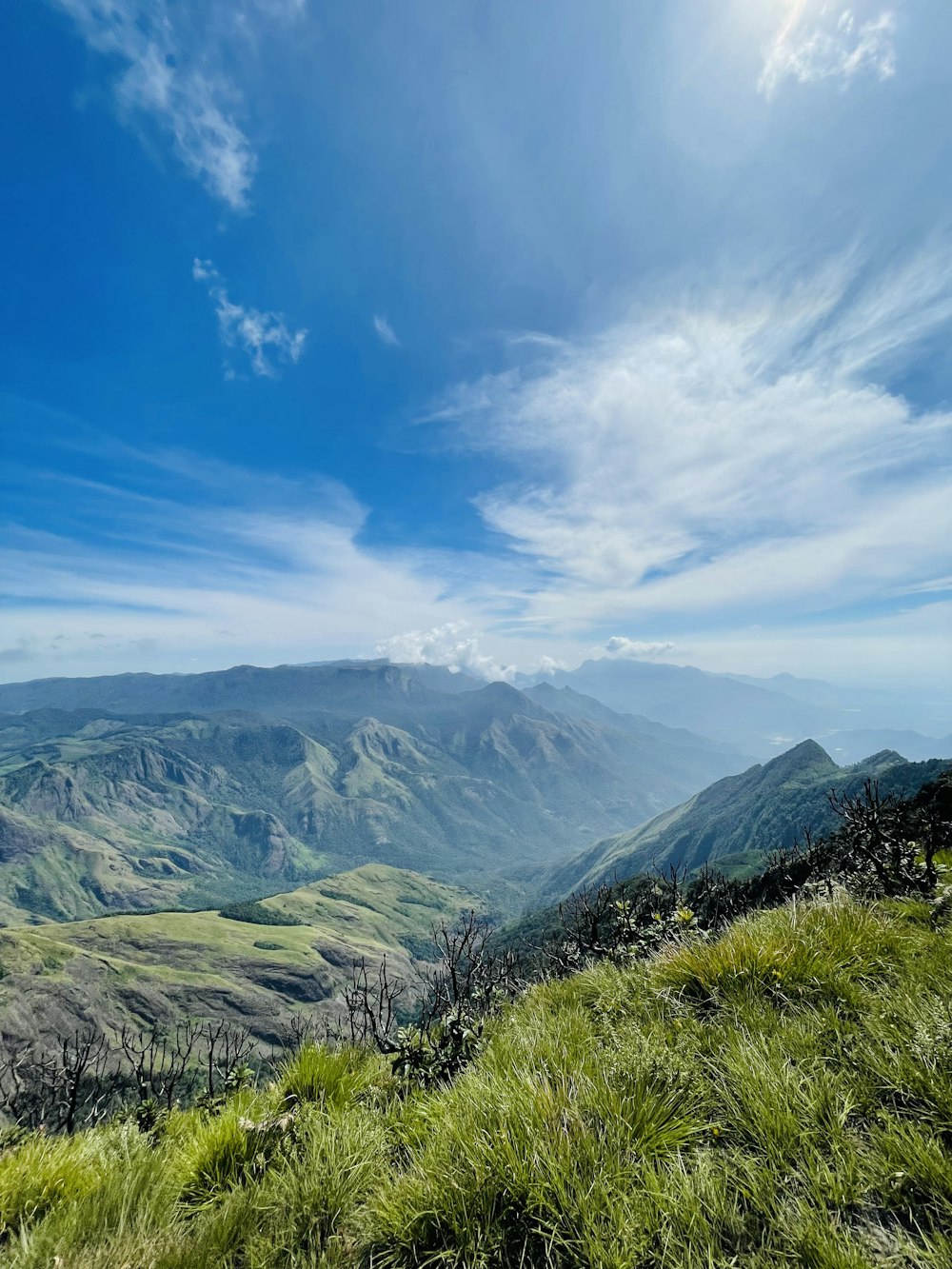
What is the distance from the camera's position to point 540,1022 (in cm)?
611

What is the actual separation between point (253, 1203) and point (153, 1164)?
1.19 metres

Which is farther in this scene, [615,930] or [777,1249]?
[615,930]

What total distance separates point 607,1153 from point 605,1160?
0.05m

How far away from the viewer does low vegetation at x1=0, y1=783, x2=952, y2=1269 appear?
299 cm

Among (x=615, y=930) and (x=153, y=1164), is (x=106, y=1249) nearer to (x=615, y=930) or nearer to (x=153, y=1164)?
(x=153, y=1164)

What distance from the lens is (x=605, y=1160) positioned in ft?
11.0

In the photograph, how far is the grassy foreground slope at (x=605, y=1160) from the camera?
2973mm

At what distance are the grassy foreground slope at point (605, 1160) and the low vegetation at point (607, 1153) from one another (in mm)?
17

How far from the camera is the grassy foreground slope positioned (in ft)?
9.75

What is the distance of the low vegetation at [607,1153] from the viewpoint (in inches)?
118

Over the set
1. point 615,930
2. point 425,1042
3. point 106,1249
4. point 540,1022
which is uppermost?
point 106,1249

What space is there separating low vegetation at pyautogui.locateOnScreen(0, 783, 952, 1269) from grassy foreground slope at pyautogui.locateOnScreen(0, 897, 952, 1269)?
2cm

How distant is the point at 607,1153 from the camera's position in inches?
133

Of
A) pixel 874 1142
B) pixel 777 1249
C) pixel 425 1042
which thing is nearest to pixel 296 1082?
pixel 425 1042
